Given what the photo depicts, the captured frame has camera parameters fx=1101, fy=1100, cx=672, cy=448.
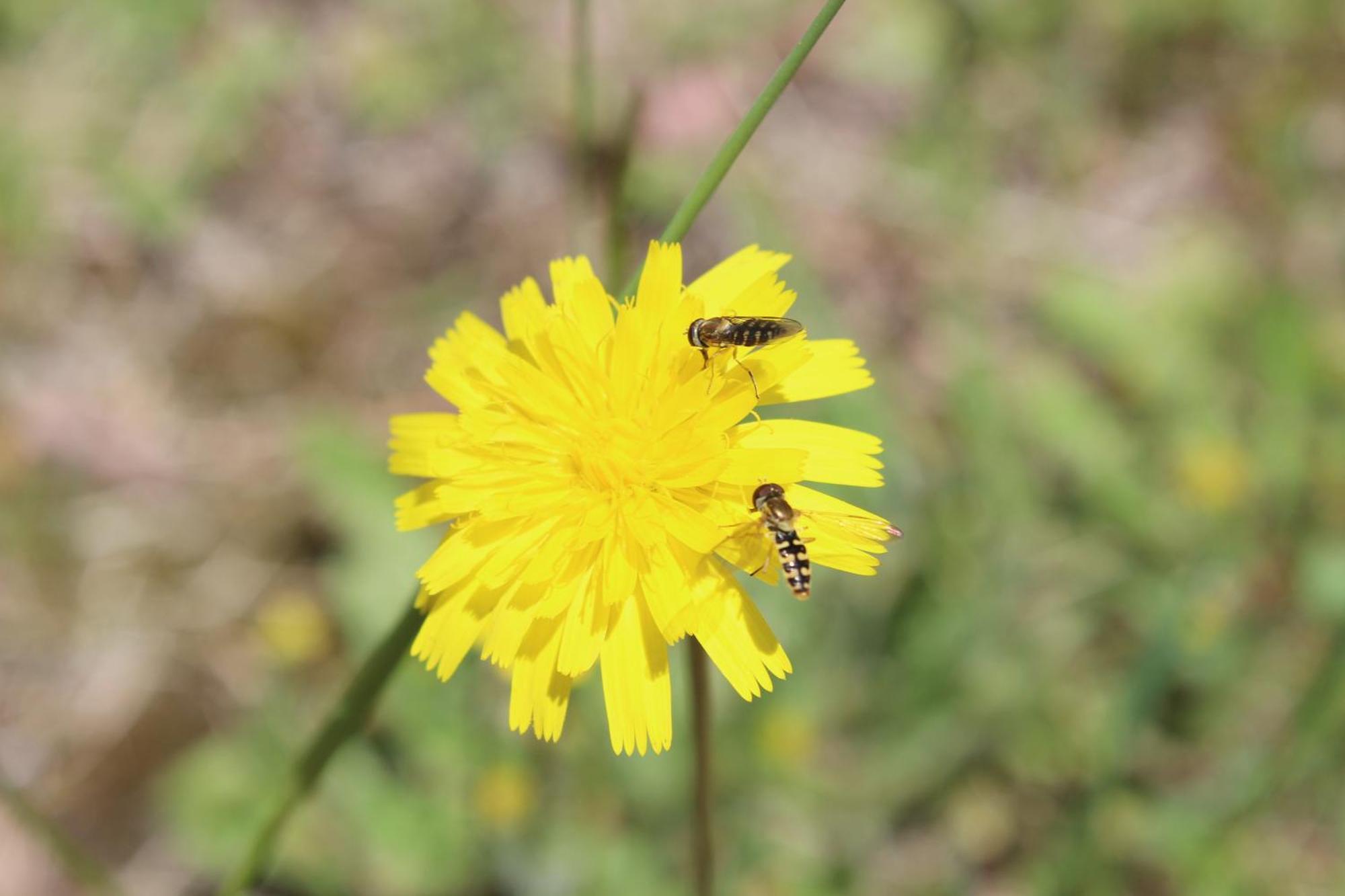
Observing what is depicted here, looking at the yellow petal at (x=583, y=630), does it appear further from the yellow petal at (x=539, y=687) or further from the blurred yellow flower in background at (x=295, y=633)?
the blurred yellow flower in background at (x=295, y=633)

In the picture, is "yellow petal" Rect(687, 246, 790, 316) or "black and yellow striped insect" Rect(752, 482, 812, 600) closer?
"black and yellow striped insect" Rect(752, 482, 812, 600)

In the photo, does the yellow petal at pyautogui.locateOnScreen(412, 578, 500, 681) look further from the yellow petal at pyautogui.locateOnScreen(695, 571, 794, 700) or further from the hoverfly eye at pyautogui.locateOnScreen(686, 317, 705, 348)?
the hoverfly eye at pyautogui.locateOnScreen(686, 317, 705, 348)

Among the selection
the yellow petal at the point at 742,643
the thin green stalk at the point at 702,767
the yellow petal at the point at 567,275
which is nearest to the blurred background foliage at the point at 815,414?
the yellow petal at the point at 567,275

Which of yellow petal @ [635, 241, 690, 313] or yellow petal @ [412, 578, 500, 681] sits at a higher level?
yellow petal @ [635, 241, 690, 313]

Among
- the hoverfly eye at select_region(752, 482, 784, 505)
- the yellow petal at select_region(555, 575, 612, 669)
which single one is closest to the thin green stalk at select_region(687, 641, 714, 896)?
the yellow petal at select_region(555, 575, 612, 669)

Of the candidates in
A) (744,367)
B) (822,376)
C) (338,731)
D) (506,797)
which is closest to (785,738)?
(506,797)

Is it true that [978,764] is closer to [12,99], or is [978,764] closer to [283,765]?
[283,765]

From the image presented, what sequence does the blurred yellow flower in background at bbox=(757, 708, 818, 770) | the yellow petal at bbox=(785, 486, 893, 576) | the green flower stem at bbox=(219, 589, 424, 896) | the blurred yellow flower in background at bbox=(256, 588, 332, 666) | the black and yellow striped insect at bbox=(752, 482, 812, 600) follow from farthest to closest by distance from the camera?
the blurred yellow flower in background at bbox=(256, 588, 332, 666), the blurred yellow flower in background at bbox=(757, 708, 818, 770), the yellow petal at bbox=(785, 486, 893, 576), the black and yellow striped insect at bbox=(752, 482, 812, 600), the green flower stem at bbox=(219, 589, 424, 896)
